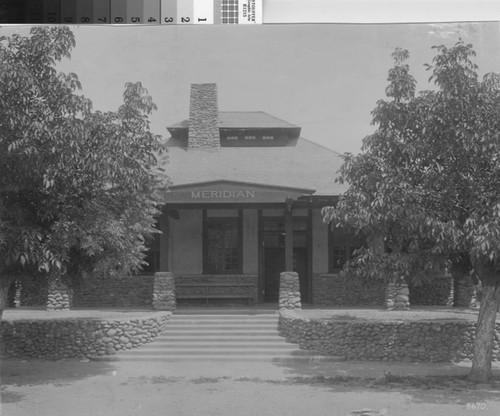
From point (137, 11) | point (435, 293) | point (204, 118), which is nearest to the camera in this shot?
point (137, 11)

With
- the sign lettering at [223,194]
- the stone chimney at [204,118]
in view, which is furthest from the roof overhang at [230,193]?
the stone chimney at [204,118]

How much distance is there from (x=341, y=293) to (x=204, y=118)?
632 centimetres

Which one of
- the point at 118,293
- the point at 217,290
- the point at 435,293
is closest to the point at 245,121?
the point at 217,290

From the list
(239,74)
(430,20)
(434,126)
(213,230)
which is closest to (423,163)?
(434,126)

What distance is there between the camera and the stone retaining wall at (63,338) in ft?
42.6

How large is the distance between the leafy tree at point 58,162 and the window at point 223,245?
826cm

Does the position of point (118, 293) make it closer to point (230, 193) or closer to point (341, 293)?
point (230, 193)

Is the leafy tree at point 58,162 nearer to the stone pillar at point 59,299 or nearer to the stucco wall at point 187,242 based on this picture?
the stone pillar at point 59,299

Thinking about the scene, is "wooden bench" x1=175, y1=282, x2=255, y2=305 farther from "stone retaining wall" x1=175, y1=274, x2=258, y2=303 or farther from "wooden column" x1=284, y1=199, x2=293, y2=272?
"wooden column" x1=284, y1=199, x2=293, y2=272

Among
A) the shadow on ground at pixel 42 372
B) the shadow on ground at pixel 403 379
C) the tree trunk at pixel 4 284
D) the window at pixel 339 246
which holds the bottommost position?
the shadow on ground at pixel 403 379

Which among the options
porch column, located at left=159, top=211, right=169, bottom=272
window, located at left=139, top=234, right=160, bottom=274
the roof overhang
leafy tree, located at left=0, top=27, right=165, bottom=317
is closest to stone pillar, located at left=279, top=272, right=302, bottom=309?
the roof overhang

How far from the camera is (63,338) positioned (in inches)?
512

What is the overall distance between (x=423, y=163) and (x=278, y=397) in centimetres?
438

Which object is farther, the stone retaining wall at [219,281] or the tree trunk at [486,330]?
the stone retaining wall at [219,281]
